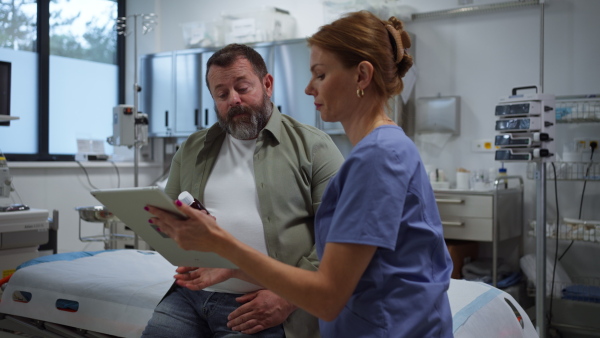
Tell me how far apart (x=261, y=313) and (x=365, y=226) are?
2.35ft

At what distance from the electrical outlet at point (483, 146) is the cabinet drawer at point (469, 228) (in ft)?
2.10

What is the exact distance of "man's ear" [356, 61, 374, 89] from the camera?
1.18 meters

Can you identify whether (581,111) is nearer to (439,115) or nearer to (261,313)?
(439,115)

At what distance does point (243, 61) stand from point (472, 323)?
41.9 inches

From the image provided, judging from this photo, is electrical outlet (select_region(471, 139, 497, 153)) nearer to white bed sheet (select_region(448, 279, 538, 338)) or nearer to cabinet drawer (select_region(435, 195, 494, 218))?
cabinet drawer (select_region(435, 195, 494, 218))

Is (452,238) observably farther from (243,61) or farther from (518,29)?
(243,61)

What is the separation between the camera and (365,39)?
119 centimetres

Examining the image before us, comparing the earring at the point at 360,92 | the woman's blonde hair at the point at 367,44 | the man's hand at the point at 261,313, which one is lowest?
the man's hand at the point at 261,313

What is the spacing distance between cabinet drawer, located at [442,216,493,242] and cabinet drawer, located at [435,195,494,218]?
0.03 m

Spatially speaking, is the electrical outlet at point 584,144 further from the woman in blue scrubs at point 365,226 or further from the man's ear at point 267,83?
the woman in blue scrubs at point 365,226

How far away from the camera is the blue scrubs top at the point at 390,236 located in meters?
1.06

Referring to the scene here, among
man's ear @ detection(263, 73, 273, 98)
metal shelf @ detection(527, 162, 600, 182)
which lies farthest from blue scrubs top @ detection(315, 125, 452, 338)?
metal shelf @ detection(527, 162, 600, 182)

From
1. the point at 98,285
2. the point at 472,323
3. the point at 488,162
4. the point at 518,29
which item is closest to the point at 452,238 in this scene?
the point at 488,162

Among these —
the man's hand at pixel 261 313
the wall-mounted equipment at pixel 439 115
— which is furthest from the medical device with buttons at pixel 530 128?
the man's hand at pixel 261 313
